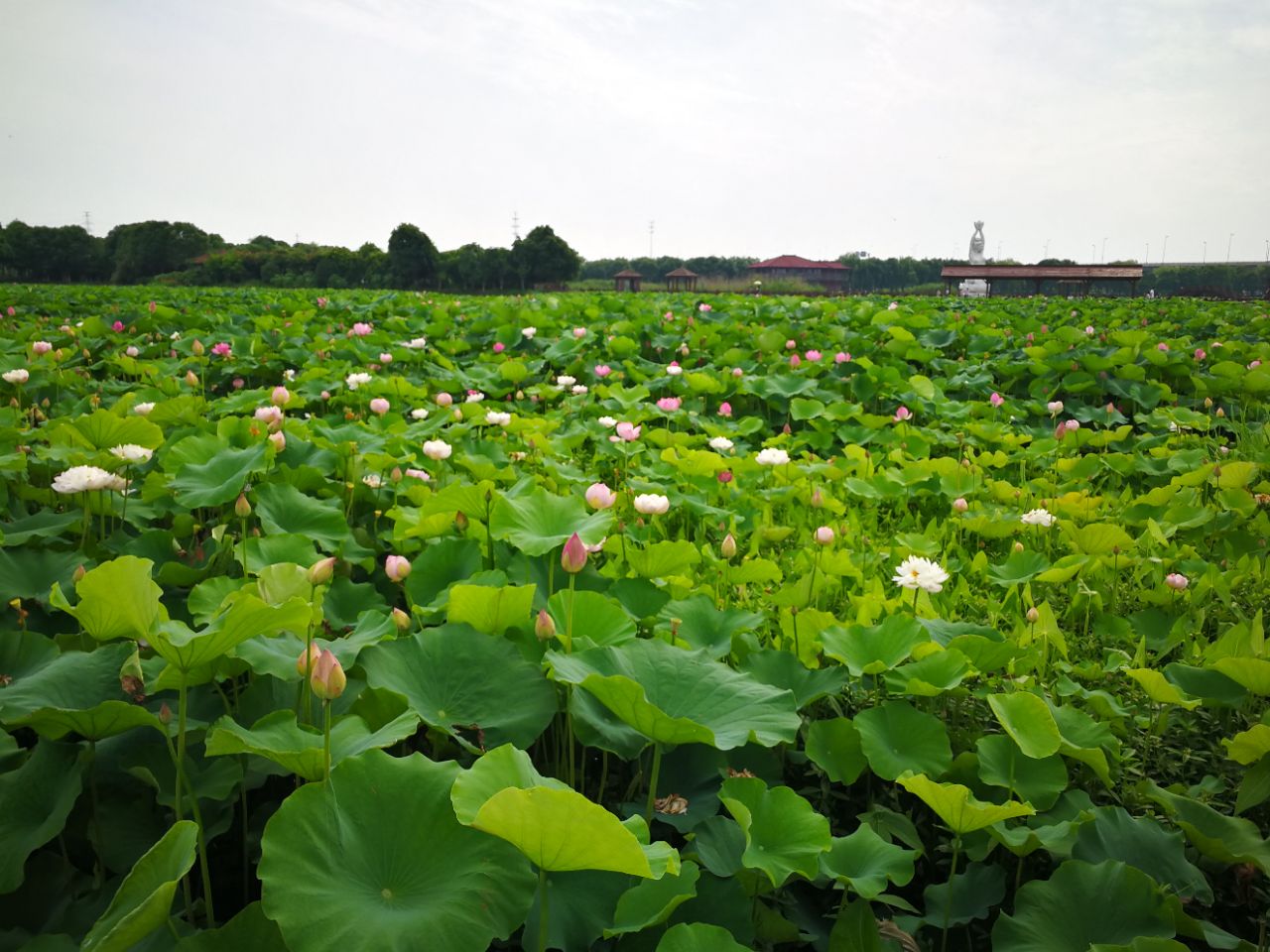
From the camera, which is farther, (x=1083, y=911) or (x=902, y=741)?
(x=902, y=741)

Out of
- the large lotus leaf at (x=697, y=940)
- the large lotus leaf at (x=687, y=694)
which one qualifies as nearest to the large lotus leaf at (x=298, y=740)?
the large lotus leaf at (x=687, y=694)

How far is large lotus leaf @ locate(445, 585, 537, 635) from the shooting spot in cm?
121

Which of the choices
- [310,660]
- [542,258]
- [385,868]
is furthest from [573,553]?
[542,258]

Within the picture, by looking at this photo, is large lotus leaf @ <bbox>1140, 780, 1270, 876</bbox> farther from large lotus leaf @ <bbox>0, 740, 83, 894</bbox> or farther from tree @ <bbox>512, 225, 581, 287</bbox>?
tree @ <bbox>512, 225, 581, 287</bbox>

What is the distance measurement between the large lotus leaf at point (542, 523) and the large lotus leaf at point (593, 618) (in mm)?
170

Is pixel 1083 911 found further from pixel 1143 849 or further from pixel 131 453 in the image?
pixel 131 453

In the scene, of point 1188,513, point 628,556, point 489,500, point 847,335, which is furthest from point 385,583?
point 847,335

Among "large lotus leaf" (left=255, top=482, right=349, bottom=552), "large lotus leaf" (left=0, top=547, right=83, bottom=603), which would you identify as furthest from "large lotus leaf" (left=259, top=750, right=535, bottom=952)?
"large lotus leaf" (left=255, top=482, right=349, bottom=552)

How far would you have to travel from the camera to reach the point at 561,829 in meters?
0.65

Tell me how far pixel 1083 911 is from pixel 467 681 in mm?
865

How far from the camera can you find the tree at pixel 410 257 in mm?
A: 38375

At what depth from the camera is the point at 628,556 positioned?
164cm

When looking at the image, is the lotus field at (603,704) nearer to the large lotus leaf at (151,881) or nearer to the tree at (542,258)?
the large lotus leaf at (151,881)

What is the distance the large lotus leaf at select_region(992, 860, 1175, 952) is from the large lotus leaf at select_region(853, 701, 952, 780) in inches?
9.1
